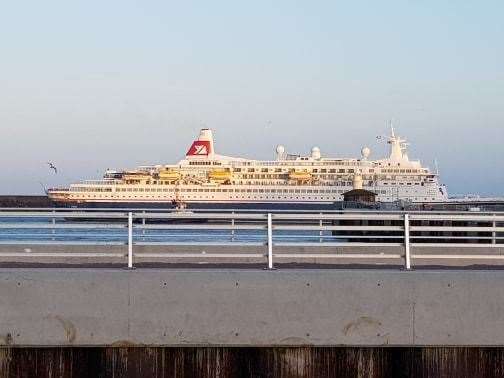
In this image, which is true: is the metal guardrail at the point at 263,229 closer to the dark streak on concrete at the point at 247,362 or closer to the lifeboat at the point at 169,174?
the dark streak on concrete at the point at 247,362

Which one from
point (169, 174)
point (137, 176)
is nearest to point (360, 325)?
point (169, 174)

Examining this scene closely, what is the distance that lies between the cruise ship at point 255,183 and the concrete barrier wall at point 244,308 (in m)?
110

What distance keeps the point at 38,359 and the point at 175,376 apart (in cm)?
152

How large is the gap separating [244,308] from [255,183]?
11612cm

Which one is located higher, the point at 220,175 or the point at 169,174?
the point at 169,174

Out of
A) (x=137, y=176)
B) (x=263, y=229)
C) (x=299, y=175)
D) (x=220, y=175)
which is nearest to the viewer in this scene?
(x=263, y=229)

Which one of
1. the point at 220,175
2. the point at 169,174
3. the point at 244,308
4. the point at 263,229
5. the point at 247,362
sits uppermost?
the point at 169,174

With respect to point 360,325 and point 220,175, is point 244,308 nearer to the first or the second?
point 360,325

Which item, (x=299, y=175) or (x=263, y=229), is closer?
(x=263, y=229)

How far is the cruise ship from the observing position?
12319cm

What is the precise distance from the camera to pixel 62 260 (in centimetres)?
1354

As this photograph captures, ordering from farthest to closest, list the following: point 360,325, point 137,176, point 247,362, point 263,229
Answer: point 137,176, point 263,229, point 247,362, point 360,325

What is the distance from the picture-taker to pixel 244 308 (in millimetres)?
9648

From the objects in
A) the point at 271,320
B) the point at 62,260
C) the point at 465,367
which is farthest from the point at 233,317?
the point at 62,260
